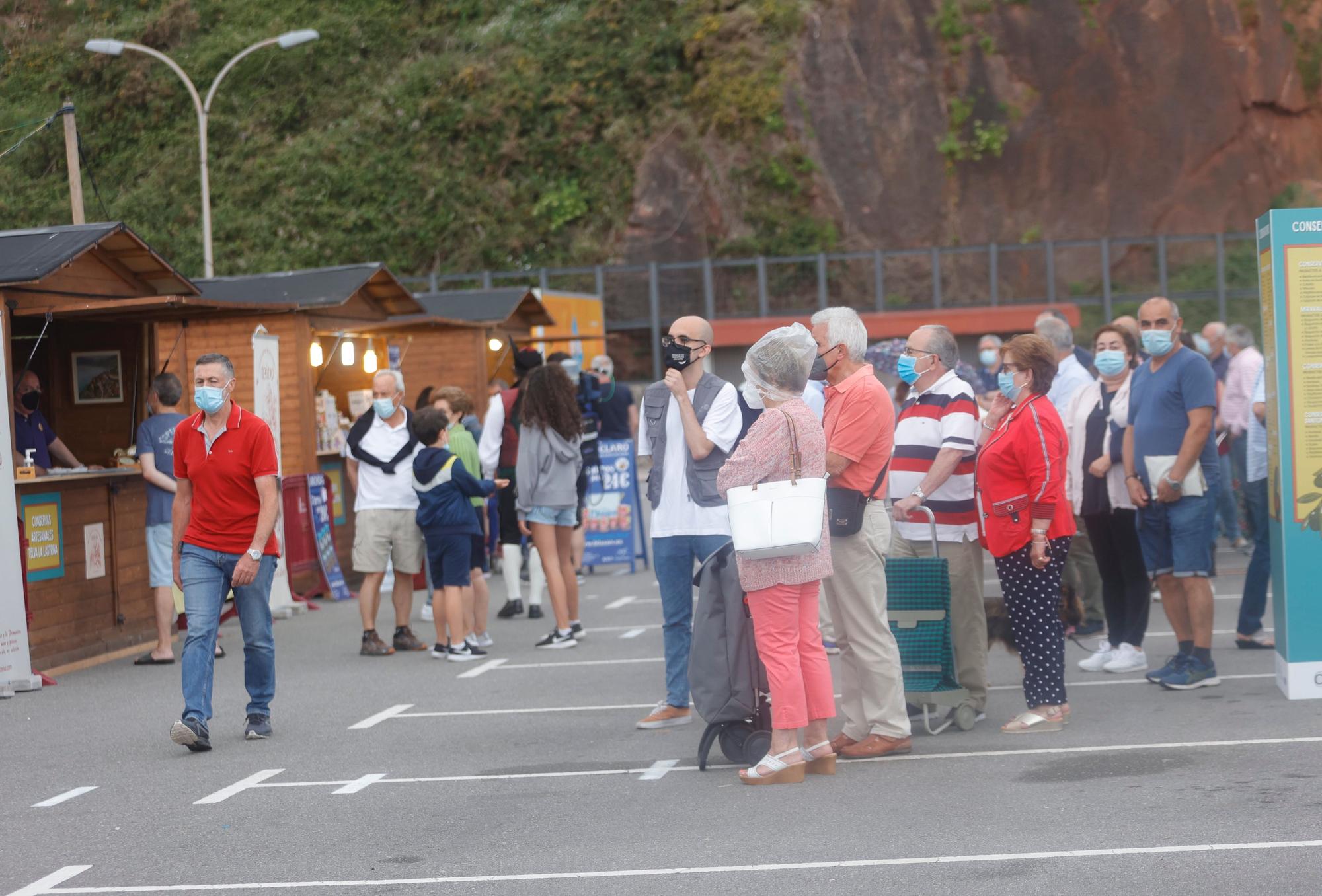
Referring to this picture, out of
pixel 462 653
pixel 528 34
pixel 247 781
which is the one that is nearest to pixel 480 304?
pixel 462 653

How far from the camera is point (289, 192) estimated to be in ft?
133

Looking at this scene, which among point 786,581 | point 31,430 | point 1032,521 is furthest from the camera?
point 31,430

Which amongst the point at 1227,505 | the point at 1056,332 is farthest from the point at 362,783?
the point at 1227,505

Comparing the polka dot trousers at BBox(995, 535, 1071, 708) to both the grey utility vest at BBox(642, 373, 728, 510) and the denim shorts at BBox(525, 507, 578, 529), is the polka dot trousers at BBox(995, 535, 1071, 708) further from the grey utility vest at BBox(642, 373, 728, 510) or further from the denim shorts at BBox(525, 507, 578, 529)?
the denim shorts at BBox(525, 507, 578, 529)

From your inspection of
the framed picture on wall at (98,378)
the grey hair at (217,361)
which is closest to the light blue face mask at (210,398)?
the grey hair at (217,361)

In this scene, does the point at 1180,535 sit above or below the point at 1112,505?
A: below

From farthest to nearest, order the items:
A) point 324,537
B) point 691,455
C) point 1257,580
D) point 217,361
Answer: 1. point 324,537
2. point 1257,580
3. point 217,361
4. point 691,455

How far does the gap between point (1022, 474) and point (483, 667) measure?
4141 millimetres

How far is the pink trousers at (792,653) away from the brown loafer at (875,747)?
1.47ft

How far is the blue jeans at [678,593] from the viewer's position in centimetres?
736

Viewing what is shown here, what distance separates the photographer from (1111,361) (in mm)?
8891

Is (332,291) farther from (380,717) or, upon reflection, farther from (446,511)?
(380,717)

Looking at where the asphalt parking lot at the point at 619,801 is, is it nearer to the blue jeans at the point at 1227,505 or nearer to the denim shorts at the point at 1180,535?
the denim shorts at the point at 1180,535

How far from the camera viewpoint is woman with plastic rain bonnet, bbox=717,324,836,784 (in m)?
6.18
